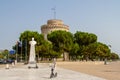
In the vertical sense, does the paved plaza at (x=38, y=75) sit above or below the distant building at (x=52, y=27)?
below

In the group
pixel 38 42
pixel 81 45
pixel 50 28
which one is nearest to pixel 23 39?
pixel 38 42

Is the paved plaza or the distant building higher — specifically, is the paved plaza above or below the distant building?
below

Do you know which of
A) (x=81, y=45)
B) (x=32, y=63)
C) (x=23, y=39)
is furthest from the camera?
(x=81, y=45)

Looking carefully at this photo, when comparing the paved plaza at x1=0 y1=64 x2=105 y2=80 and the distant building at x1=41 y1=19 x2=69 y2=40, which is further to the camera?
the distant building at x1=41 y1=19 x2=69 y2=40

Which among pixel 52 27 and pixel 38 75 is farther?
pixel 52 27

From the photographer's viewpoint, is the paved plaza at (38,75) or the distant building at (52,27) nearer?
the paved plaza at (38,75)

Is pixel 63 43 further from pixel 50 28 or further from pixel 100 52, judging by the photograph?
pixel 50 28

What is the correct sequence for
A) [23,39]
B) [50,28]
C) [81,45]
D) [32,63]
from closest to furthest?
1. [32,63]
2. [23,39]
3. [81,45]
4. [50,28]

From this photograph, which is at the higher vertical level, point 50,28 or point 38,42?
point 50,28

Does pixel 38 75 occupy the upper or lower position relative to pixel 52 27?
lower

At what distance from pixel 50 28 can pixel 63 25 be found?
608 cm

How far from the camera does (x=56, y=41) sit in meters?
86.6

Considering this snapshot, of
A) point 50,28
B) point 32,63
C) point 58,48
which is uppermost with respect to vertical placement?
point 50,28

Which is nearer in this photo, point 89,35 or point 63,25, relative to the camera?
point 89,35
